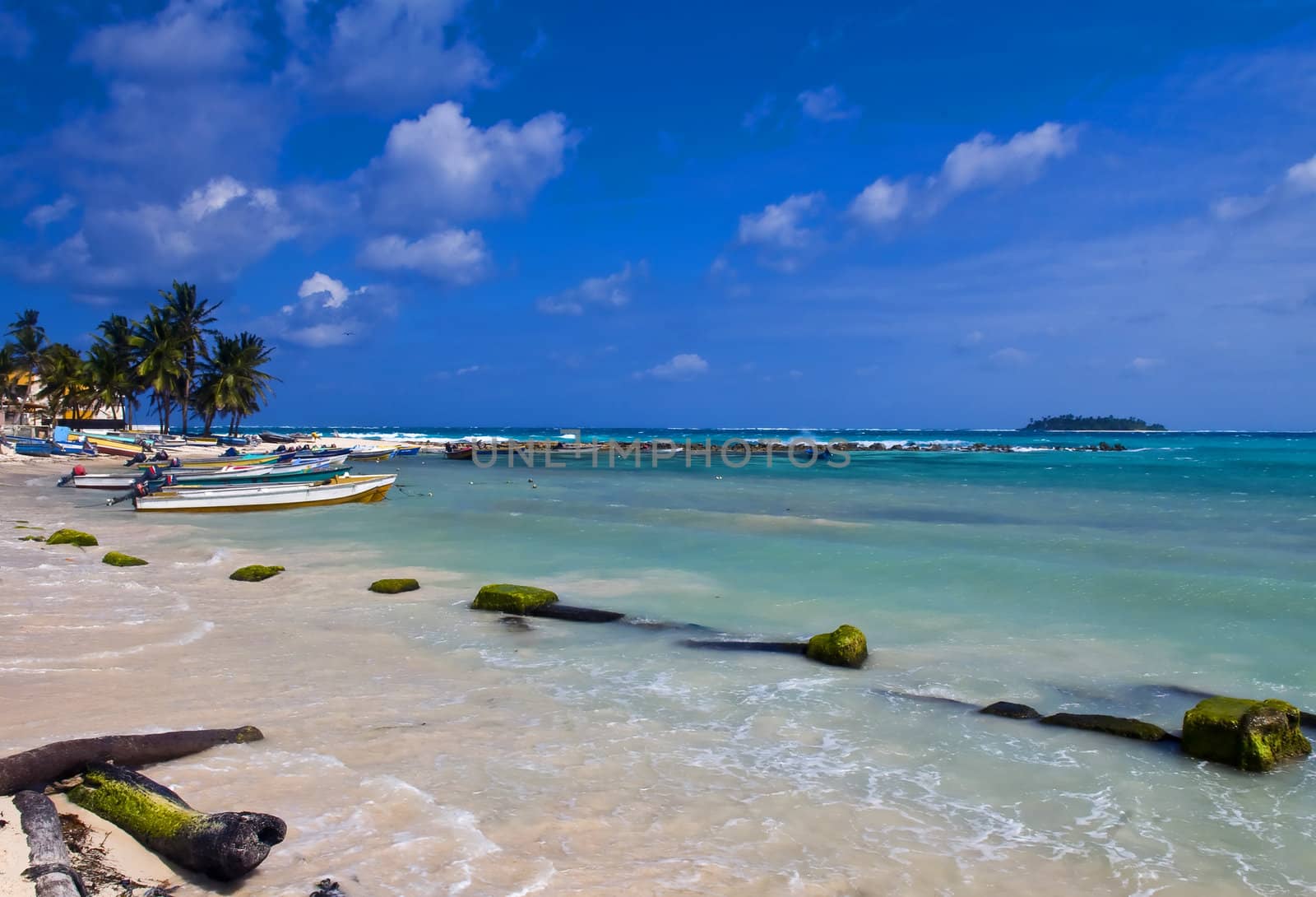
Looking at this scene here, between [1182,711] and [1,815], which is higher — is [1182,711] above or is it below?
below

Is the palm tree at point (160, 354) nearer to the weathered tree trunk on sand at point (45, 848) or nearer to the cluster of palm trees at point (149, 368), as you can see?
the cluster of palm trees at point (149, 368)

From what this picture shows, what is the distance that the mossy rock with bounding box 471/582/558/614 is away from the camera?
10820 millimetres

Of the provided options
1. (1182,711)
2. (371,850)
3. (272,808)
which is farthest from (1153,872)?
(272,808)

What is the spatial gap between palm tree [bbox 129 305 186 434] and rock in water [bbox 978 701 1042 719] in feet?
194

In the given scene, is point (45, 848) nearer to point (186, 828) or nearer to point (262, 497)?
point (186, 828)

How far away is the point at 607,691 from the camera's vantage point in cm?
754

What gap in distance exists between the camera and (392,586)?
12.2 metres

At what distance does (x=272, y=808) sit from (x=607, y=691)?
10.7ft

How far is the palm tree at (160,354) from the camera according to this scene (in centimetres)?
5534

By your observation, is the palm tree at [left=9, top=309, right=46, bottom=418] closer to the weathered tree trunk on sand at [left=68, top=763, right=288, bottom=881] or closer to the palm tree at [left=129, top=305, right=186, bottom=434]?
the palm tree at [left=129, top=305, right=186, bottom=434]

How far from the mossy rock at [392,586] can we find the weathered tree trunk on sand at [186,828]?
7692mm

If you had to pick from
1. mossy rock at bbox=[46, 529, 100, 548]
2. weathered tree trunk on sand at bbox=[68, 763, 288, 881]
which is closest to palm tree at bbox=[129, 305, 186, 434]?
mossy rock at bbox=[46, 529, 100, 548]

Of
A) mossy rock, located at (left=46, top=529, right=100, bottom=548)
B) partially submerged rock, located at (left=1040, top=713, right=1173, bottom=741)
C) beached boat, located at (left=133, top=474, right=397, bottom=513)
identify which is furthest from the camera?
beached boat, located at (left=133, top=474, right=397, bottom=513)

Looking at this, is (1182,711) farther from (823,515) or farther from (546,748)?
(823,515)
